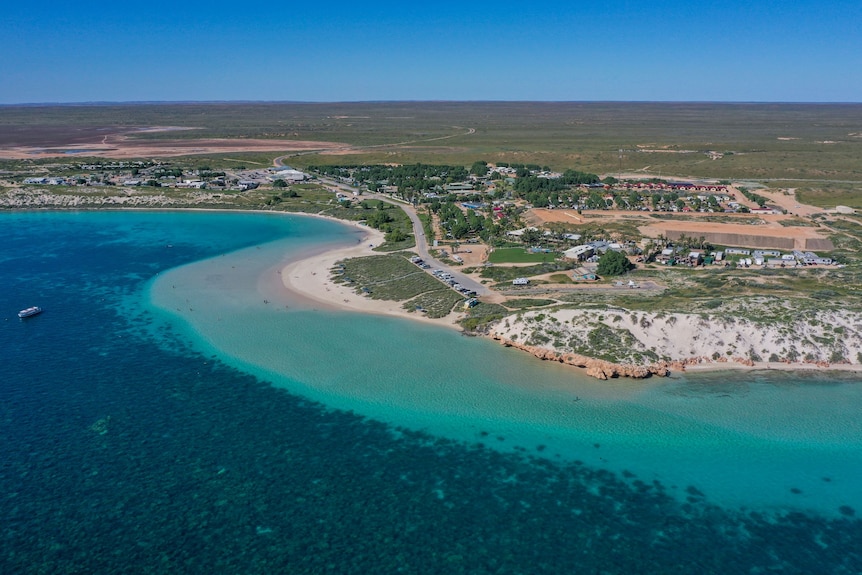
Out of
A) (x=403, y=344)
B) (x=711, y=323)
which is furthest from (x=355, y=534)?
(x=711, y=323)

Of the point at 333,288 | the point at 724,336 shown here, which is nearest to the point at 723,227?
the point at 724,336

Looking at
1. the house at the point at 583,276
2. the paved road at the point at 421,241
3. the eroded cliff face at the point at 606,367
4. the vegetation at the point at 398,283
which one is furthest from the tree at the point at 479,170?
the eroded cliff face at the point at 606,367

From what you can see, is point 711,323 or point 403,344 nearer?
point 711,323

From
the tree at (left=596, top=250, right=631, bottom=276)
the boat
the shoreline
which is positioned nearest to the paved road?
the shoreline

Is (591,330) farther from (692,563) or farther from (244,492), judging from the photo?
(244,492)

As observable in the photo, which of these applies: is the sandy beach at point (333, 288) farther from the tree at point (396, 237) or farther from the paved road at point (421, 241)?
the paved road at point (421, 241)

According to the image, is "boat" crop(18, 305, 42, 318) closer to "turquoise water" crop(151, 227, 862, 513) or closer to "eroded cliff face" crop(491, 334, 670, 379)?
"turquoise water" crop(151, 227, 862, 513)

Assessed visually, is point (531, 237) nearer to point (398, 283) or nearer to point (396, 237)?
point (396, 237)
